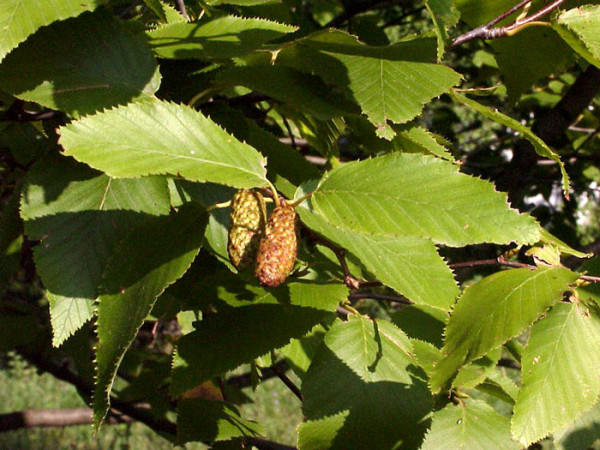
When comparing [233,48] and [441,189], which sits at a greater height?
[233,48]

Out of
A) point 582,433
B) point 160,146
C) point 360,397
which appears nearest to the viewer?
point 160,146

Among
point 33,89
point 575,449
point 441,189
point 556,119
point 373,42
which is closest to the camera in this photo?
point 441,189

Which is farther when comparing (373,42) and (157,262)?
(373,42)

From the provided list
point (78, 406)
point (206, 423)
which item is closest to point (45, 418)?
point (206, 423)

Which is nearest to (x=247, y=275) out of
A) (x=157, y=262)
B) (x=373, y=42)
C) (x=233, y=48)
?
(x=157, y=262)

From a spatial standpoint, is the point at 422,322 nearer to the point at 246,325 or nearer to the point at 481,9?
the point at 246,325

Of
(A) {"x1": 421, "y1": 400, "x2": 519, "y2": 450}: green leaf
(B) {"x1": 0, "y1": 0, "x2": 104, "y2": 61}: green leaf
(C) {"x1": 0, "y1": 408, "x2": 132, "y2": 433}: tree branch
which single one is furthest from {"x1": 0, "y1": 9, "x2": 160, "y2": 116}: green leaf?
(C) {"x1": 0, "y1": 408, "x2": 132, "y2": 433}: tree branch

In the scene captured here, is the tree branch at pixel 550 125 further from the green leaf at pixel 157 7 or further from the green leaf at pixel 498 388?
the green leaf at pixel 157 7

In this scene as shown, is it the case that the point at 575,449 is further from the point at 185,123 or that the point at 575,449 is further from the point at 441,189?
the point at 185,123
